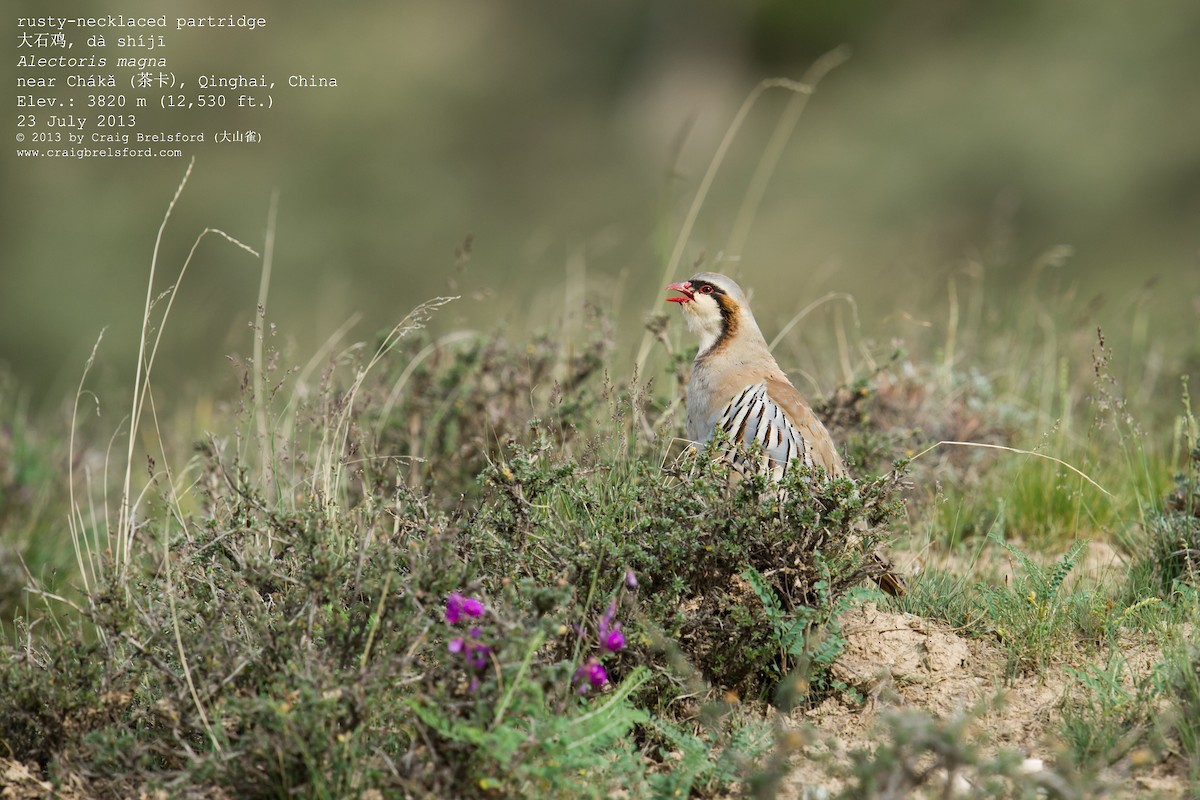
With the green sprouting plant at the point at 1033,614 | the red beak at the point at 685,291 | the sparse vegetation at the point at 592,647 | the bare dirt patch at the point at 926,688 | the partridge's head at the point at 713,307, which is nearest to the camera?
the sparse vegetation at the point at 592,647

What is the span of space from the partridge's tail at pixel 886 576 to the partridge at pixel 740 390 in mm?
28

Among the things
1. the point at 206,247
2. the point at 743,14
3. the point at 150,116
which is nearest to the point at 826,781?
the point at 150,116

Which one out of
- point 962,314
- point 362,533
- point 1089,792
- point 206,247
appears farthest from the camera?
point 206,247

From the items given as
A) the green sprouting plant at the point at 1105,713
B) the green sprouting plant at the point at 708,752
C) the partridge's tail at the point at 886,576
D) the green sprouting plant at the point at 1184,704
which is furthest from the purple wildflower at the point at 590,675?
the green sprouting plant at the point at 1184,704

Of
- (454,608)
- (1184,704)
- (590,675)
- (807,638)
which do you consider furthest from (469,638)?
(1184,704)

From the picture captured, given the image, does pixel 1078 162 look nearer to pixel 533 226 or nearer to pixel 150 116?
pixel 533 226

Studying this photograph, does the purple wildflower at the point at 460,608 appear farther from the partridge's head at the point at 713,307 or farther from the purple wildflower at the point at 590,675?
the partridge's head at the point at 713,307

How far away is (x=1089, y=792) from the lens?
2518 millimetres

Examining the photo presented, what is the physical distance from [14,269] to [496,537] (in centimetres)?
2054

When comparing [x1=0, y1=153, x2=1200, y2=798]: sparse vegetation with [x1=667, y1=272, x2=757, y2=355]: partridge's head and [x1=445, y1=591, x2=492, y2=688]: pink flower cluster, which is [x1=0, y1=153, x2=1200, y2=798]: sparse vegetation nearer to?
[x1=445, y1=591, x2=492, y2=688]: pink flower cluster

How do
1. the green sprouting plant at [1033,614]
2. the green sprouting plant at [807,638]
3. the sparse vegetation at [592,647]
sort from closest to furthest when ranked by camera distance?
the sparse vegetation at [592,647] < the green sprouting plant at [807,638] < the green sprouting plant at [1033,614]

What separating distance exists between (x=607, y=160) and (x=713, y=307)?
71.0 feet

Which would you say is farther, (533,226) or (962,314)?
(533,226)

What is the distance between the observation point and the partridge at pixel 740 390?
440cm
